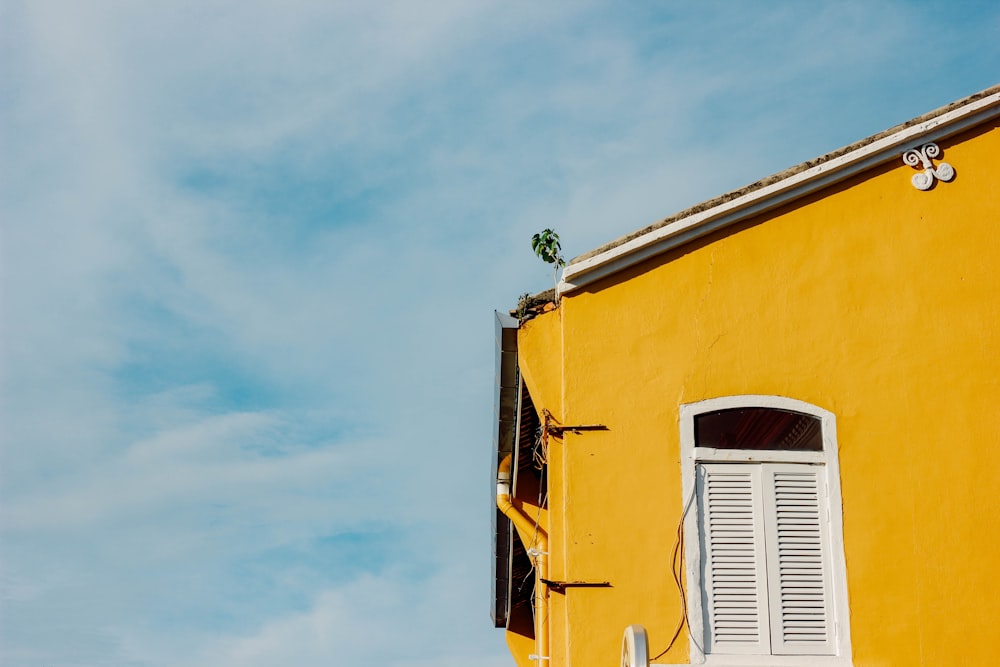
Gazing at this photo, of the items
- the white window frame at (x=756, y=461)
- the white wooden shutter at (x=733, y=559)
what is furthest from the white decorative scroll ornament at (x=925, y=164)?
the white wooden shutter at (x=733, y=559)

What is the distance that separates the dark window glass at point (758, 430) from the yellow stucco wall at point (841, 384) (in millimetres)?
208

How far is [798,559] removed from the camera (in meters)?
11.6

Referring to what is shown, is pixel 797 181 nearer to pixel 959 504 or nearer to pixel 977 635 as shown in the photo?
pixel 959 504

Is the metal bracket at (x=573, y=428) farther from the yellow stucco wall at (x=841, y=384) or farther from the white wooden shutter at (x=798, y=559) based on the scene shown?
the white wooden shutter at (x=798, y=559)

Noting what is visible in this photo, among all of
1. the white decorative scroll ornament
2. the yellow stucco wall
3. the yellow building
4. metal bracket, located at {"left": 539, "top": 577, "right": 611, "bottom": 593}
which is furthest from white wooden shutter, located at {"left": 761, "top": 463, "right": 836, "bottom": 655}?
the white decorative scroll ornament

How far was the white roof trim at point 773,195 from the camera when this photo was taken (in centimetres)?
1234

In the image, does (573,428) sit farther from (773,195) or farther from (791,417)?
(773,195)

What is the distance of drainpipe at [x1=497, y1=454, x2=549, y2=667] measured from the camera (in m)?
13.2

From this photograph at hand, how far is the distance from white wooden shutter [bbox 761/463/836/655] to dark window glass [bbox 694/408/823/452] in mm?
301

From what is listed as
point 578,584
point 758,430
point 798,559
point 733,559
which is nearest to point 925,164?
point 758,430

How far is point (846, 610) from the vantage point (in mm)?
11406

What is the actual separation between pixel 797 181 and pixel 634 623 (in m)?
4.46

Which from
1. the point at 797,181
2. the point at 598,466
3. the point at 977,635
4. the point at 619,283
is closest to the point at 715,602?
the point at 598,466

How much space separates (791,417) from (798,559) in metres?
1.34
